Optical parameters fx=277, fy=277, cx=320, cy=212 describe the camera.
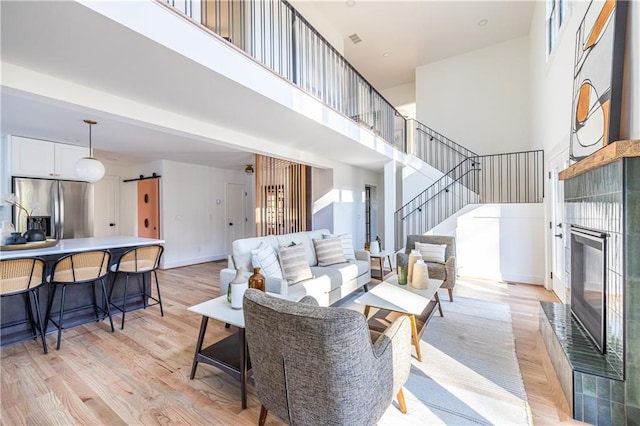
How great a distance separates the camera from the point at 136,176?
6762mm

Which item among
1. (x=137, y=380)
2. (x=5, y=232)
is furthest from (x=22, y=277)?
(x=137, y=380)

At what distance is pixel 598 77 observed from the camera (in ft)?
7.02

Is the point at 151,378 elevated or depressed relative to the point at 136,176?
depressed

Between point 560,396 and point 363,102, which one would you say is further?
point 363,102

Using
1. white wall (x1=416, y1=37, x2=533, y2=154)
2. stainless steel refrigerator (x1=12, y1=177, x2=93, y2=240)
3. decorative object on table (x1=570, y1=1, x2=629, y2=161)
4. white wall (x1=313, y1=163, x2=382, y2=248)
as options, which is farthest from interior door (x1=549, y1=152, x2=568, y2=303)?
stainless steel refrigerator (x1=12, y1=177, x2=93, y2=240)

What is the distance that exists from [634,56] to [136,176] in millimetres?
8178

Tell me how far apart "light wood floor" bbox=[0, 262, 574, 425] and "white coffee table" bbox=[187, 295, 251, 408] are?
0.57ft

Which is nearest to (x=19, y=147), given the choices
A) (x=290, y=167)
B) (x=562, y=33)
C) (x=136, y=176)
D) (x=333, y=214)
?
(x=136, y=176)

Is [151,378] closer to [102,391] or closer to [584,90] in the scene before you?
[102,391]

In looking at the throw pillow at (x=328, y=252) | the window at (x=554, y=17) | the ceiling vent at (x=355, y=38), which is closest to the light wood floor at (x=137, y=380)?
the throw pillow at (x=328, y=252)

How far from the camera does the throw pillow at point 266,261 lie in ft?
9.75

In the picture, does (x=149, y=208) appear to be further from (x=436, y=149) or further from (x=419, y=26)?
(x=436, y=149)

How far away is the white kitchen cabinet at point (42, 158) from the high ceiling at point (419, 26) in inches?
204

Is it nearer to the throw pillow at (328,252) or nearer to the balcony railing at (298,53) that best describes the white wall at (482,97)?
the balcony railing at (298,53)
